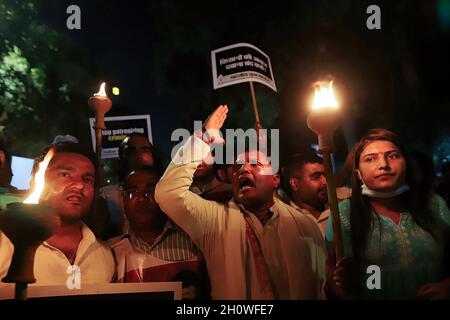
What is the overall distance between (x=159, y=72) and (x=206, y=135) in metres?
0.97

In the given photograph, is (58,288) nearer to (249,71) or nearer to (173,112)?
(173,112)

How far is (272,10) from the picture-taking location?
3873 millimetres

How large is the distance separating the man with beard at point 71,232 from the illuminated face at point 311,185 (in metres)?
1.52

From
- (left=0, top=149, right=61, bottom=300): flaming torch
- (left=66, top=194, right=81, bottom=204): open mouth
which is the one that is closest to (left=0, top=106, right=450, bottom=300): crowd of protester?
(left=66, top=194, right=81, bottom=204): open mouth

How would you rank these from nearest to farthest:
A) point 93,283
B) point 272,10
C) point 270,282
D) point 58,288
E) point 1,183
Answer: point 58,288 → point 93,283 → point 270,282 → point 1,183 → point 272,10

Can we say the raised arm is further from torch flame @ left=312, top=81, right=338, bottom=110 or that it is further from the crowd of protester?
torch flame @ left=312, top=81, right=338, bottom=110

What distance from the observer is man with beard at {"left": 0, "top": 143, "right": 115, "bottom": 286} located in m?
2.87

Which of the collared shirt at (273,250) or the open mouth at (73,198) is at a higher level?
the open mouth at (73,198)

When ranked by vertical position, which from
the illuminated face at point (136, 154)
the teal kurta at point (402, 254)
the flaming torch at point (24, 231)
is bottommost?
the teal kurta at point (402, 254)

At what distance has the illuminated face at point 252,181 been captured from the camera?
3193mm

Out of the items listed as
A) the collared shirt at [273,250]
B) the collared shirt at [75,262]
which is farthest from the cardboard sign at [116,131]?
the collared shirt at [273,250]

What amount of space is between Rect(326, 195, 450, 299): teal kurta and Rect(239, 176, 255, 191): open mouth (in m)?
0.66

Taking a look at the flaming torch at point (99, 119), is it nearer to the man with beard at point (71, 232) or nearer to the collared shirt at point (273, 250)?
the man with beard at point (71, 232)
